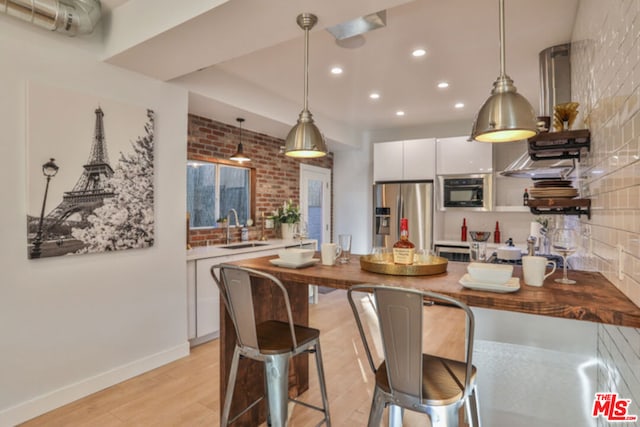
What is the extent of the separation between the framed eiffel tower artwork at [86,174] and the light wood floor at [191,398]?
39.4 inches

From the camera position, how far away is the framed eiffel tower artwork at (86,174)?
221cm

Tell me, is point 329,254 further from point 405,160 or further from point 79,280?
point 405,160

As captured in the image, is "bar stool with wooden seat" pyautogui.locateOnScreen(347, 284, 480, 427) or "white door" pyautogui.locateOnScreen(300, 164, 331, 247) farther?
"white door" pyautogui.locateOnScreen(300, 164, 331, 247)

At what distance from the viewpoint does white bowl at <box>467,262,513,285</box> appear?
1354 mm

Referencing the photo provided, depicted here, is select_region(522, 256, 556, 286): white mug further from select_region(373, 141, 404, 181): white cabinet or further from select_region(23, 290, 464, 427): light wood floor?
select_region(373, 141, 404, 181): white cabinet

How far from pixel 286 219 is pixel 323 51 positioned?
248 centimetres

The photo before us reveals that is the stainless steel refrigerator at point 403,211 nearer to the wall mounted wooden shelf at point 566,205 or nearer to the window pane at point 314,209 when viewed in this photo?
the window pane at point 314,209

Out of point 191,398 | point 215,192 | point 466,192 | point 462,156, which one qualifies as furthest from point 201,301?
point 462,156

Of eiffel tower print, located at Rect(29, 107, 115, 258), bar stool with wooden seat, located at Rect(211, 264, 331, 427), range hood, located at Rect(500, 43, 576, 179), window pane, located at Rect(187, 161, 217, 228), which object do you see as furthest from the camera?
window pane, located at Rect(187, 161, 217, 228)

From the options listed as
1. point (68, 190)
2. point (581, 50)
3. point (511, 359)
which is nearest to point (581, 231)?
→ point (511, 359)

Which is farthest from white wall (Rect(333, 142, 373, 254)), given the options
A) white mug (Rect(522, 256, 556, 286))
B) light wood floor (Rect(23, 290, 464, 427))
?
white mug (Rect(522, 256, 556, 286))

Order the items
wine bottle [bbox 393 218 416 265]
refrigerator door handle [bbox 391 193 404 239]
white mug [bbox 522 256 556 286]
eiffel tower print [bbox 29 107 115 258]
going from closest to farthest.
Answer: white mug [bbox 522 256 556 286], wine bottle [bbox 393 218 416 265], eiffel tower print [bbox 29 107 115 258], refrigerator door handle [bbox 391 193 404 239]

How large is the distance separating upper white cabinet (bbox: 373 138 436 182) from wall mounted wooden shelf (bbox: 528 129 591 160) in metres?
2.86

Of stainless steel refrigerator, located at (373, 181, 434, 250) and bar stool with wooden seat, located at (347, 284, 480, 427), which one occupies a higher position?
stainless steel refrigerator, located at (373, 181, 434, 250)
